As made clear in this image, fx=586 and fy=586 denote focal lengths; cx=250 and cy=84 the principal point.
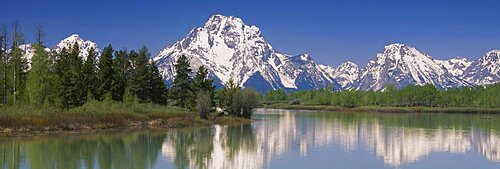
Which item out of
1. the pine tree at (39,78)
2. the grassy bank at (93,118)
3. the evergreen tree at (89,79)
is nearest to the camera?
the grassy bank at (93,118)

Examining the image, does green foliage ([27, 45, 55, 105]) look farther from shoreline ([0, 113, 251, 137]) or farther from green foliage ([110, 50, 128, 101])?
green foliage ([110, 50, 128, 101])

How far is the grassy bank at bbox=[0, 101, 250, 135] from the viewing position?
55.6 meters

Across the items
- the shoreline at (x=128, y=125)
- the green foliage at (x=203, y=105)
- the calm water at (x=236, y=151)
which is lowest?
the calm water at (x=236, y=151)

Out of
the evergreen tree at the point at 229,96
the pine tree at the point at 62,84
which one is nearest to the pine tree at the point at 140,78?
the pine tree at the point at 62,84

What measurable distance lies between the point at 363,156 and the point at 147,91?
59.1 meters

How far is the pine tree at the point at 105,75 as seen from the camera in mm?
81856

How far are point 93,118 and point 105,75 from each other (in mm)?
21211

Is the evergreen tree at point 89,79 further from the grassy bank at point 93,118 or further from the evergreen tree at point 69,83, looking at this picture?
the grassy bank at point 93,118

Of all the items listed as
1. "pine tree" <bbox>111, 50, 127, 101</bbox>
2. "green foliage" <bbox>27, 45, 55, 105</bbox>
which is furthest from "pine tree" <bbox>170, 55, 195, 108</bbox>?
"green foliage" <bbox>27, 45, 55, 105</bbox>

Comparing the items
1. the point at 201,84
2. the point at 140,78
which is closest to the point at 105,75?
the point at 140,78

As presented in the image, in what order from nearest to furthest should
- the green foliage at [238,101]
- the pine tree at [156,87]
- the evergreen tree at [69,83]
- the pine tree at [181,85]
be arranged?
the evergreen tree at [69,83] → the green foliage at [238,101] → the pine tree at [156,87] → the pine tree at [181,85]

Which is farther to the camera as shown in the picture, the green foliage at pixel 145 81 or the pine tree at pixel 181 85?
the pine tree at pixel 181 85

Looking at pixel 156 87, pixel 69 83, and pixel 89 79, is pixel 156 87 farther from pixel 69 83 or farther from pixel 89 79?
pixel 69 83

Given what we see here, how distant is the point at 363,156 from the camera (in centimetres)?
4366
